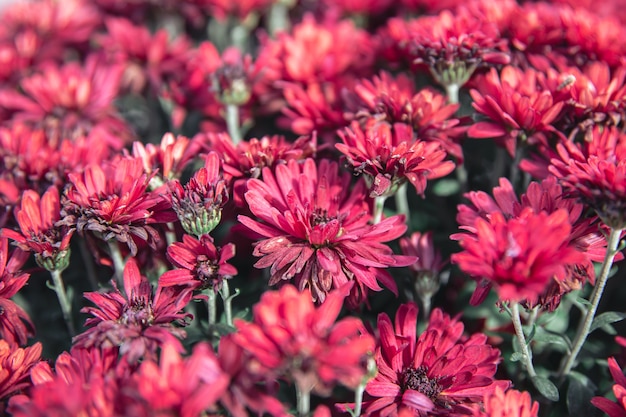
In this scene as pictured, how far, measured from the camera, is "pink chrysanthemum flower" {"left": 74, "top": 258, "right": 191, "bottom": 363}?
83cm

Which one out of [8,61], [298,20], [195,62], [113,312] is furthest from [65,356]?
[298,20]

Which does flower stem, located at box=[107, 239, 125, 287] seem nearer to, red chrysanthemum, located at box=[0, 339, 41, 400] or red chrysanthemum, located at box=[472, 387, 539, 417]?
red chrysanthemum, located at box=[0, 339, 41, 400]

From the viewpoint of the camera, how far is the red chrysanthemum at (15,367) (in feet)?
2.82

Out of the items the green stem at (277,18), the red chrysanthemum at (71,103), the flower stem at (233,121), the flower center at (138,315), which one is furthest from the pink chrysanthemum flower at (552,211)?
the green stem at (277,18)

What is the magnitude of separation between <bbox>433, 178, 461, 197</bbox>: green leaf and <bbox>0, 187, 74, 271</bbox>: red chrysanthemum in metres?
0.77

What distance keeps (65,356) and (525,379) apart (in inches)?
32.5

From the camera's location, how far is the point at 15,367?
89cm

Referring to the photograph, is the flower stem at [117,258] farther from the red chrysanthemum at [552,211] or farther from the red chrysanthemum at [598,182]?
the red chrysanthemum at [598,182]

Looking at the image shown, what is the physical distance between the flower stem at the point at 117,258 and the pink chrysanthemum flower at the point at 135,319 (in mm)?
71

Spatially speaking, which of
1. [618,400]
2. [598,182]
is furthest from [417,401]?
[598,182]

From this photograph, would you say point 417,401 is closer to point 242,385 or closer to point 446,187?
point 242,385

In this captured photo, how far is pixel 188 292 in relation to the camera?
90cm

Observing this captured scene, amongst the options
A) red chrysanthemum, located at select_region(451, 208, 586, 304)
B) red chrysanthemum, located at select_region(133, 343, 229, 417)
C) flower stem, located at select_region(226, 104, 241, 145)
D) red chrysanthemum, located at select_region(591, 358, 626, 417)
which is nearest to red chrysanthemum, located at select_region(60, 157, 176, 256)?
red chrysanthemum, located at select_region(133, 343, 229, 417)

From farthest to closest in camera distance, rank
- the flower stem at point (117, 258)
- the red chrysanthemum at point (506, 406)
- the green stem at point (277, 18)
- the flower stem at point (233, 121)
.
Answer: the green stem at point (277, 18) < the flower stem at point (233, 121) < the flower stem at point (117, 258) < the red chrysanthemum at point (506, 406)
